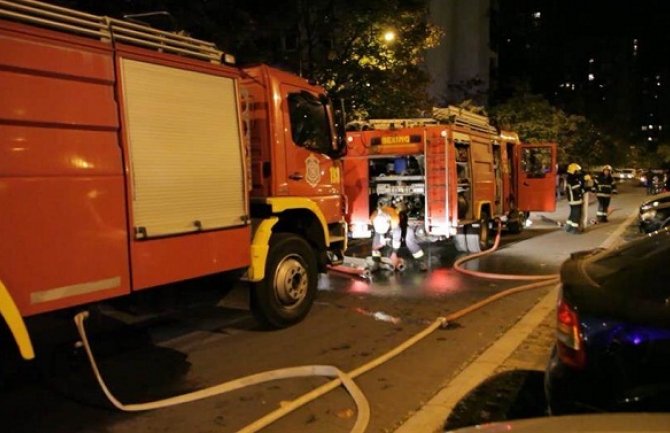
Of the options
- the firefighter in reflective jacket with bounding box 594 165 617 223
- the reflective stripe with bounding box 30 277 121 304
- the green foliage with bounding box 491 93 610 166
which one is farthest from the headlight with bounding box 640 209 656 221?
the green foliage with bounding box 491 93 610 166

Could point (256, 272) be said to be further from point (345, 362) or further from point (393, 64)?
point (393, 64)

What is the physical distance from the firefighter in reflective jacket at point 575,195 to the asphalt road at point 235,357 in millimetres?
6421

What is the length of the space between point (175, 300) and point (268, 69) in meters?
2.60

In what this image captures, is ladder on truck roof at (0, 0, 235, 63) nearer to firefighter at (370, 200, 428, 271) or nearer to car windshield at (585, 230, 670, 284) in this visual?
car windshield at (585, 230, 670, 284)

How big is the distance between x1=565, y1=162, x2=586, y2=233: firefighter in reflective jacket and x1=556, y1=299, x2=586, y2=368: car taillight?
37.6ft

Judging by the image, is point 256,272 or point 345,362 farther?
point 256,272

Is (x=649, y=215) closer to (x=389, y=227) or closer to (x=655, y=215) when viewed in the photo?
(x=655, y=215)

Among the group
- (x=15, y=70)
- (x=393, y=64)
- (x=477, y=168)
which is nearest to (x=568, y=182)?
(x=477, y=168)

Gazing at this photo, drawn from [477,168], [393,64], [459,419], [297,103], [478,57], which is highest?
[478,57]

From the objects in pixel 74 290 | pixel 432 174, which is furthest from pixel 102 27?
pixel 432 174

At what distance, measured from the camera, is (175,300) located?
213 inches

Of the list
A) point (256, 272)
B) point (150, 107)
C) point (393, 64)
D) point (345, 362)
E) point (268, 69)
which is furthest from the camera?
point (393, 64)

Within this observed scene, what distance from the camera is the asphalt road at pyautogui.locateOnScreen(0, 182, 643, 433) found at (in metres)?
4.26

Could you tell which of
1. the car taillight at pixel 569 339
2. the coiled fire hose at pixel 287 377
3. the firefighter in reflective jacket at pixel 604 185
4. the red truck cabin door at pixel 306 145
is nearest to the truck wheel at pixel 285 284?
the red truck cabin door at pixel 306 145
